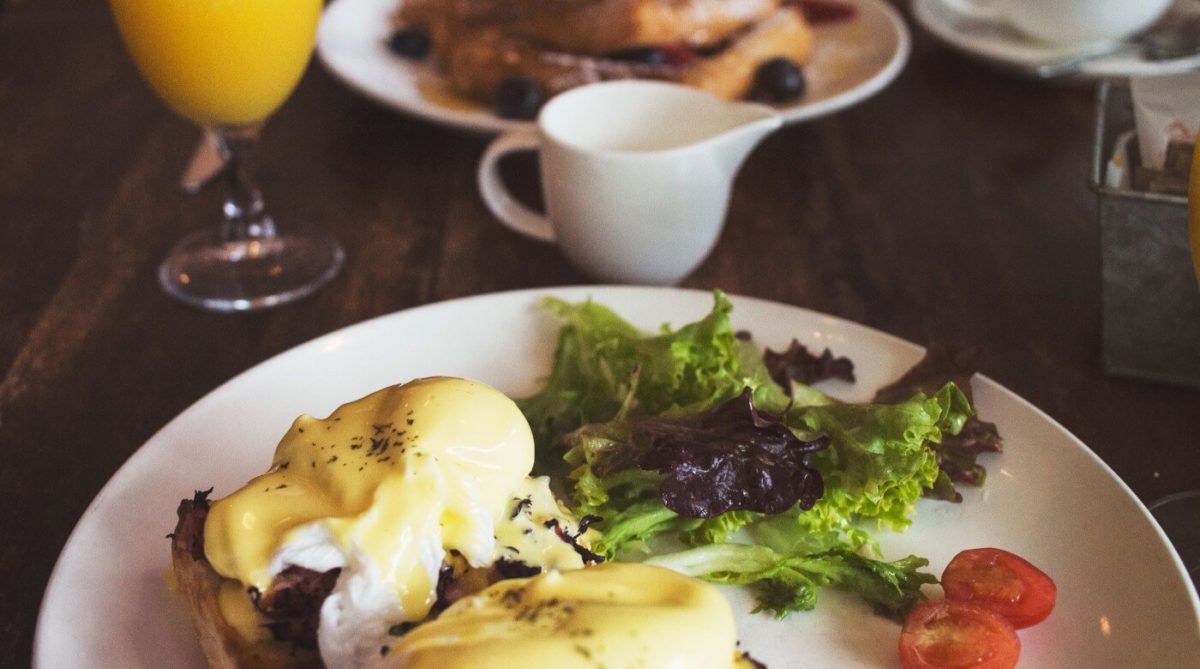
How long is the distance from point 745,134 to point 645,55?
759 millimetres

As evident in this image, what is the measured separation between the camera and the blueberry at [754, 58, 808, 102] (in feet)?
7.97

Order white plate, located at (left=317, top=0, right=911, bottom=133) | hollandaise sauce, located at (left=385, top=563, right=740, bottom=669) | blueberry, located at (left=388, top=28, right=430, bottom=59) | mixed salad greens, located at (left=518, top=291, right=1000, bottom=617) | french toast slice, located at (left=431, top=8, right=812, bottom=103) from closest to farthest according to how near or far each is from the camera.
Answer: hollandaise sauce, located at (left=385, top=563, right=740, bottom=669), mixed salad greens, located at (left=518, top=291, right=1000, bottom=617), white plate, located at (left=317, top=0, right=911, bottom=133), french toast slice, located at (left=431, top=8, right=812, bottom=103), blueberry, located at (left=388, top=28, right=430, bottom=59)

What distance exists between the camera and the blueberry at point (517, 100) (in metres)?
2.32

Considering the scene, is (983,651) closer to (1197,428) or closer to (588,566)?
(588,566)

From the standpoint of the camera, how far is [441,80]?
258cm

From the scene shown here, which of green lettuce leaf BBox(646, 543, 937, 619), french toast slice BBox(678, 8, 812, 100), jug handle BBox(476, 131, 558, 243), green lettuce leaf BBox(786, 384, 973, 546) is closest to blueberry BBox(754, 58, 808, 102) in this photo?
french toast slice BBox(678, 8, 812, 100)

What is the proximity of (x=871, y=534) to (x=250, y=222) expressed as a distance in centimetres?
137

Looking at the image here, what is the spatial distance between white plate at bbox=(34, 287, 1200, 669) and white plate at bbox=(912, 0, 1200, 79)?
1334 millimetres

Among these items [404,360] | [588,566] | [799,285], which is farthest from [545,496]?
[799,285]

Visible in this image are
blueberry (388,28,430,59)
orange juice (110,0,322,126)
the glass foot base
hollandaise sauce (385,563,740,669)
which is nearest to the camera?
hollandaise sauce (385,563,740,669)

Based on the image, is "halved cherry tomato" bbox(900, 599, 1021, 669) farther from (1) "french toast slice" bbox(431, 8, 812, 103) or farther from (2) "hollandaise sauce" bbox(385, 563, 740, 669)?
(1) "french toast slice" bbox(431, 8, 812, 103)

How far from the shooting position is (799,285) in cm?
199

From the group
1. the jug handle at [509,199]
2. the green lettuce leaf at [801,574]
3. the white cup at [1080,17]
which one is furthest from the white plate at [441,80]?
the green lettuce leaf at [801,574]

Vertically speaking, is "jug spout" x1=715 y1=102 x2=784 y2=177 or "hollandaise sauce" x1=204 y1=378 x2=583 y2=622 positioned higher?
"hollandaise sauce" x1=204 y1=378 x2=583 y2=622
